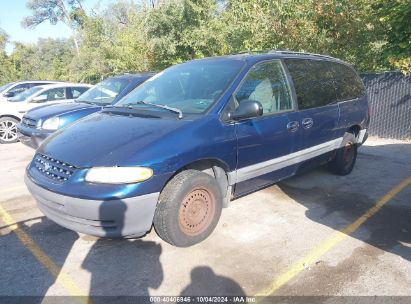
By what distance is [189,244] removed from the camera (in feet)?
11.8

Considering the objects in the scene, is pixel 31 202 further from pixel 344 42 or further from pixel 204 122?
pixel 344 42

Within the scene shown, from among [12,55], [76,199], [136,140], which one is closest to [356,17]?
[136,140]

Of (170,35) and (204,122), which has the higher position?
(170,35)

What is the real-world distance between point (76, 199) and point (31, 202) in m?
2.19

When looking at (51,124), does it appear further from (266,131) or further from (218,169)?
(266,131)

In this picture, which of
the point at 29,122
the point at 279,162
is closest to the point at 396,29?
the point at 279,162

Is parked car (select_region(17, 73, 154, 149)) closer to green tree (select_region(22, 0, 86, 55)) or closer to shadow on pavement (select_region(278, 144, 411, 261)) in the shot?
shadow on pavement (select_region(278, 144, 411, 261))

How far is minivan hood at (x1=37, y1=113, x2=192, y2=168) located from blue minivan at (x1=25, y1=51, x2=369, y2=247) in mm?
11

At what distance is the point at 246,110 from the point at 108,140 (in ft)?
4.49

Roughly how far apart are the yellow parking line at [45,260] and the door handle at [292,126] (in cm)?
281

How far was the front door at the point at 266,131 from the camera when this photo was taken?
3.96 m

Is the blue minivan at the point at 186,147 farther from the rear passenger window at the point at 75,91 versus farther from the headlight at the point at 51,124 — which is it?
the rear passenger window at the point at 75,91

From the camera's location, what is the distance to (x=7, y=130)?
31.4ft

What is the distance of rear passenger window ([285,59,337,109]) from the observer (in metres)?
4.67
